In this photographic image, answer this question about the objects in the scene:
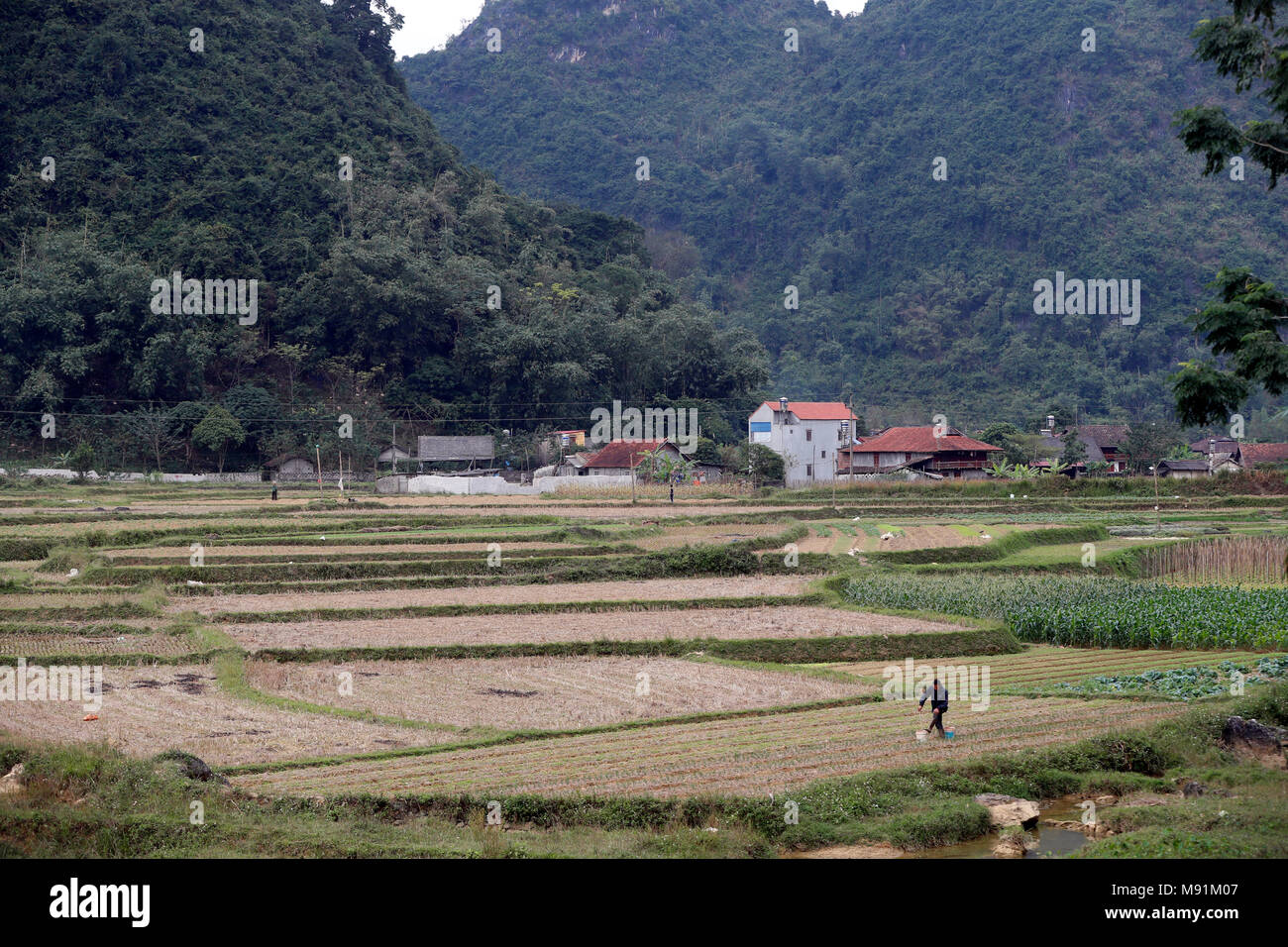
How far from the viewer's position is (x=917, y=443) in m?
59.9

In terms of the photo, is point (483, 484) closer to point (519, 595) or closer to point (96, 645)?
point (519, 595)

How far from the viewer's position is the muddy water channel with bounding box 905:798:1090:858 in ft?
33.5

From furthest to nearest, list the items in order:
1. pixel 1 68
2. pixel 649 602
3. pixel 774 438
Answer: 1. pixel 1 68
2. pixel 774 438
3. pixel 649 602

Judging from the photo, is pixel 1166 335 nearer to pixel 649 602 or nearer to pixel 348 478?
pixel 348 478

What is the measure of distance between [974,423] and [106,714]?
7819 cm

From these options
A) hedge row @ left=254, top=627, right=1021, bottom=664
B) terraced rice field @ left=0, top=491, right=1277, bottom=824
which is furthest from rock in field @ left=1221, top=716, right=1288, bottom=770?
hedge row @ left=254, top=627, right=1021, bottom=664

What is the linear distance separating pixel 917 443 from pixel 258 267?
137ft

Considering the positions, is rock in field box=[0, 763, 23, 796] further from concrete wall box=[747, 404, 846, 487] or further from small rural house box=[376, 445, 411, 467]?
concrete wall box=[747, 404, 846, 487]

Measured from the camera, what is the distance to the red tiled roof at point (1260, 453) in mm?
60844

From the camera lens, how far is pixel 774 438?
2467 inches

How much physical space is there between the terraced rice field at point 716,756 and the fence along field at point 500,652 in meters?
0.05

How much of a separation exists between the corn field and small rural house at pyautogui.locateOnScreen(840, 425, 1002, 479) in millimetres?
27548

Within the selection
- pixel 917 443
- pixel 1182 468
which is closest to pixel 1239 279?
pixel 917 443
